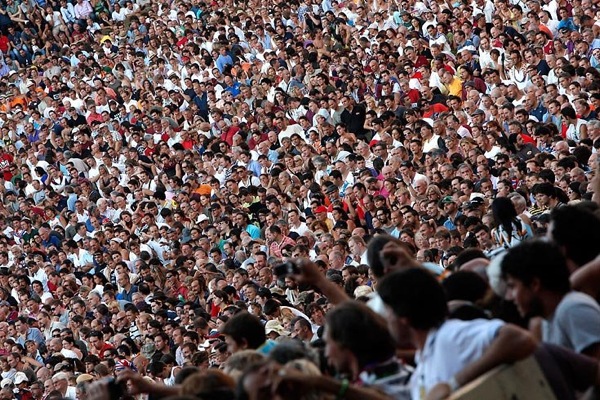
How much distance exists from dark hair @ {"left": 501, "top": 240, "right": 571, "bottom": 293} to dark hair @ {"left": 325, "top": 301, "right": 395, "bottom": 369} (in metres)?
0.50

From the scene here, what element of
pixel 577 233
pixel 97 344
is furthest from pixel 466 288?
pixel 97 344

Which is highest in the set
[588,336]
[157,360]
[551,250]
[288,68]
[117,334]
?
[288,68]

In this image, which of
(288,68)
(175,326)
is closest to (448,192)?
(175,326)

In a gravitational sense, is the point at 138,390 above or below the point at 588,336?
above

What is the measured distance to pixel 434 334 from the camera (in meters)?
4.30

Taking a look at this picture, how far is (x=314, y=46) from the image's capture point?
1850cm

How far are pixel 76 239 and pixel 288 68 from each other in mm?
3777

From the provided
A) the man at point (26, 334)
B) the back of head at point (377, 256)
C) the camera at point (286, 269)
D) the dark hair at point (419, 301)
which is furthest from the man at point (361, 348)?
the man at point (26, 334)

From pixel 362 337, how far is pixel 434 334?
24 centimetres

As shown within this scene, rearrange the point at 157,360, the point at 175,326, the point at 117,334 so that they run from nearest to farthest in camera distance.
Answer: the point at 157,360, the point at 175,326, the point at 117,334

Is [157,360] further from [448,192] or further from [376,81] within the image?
[376,81]

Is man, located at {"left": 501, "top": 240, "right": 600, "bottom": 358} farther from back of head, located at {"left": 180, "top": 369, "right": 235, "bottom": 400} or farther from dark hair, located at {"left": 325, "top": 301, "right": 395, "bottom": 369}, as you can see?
back of head, located at {"left": 180, "top": 369, "right": 235, "bottom": 400}

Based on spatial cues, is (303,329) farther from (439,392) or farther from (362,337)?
(439,392)

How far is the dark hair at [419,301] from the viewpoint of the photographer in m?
4.31
